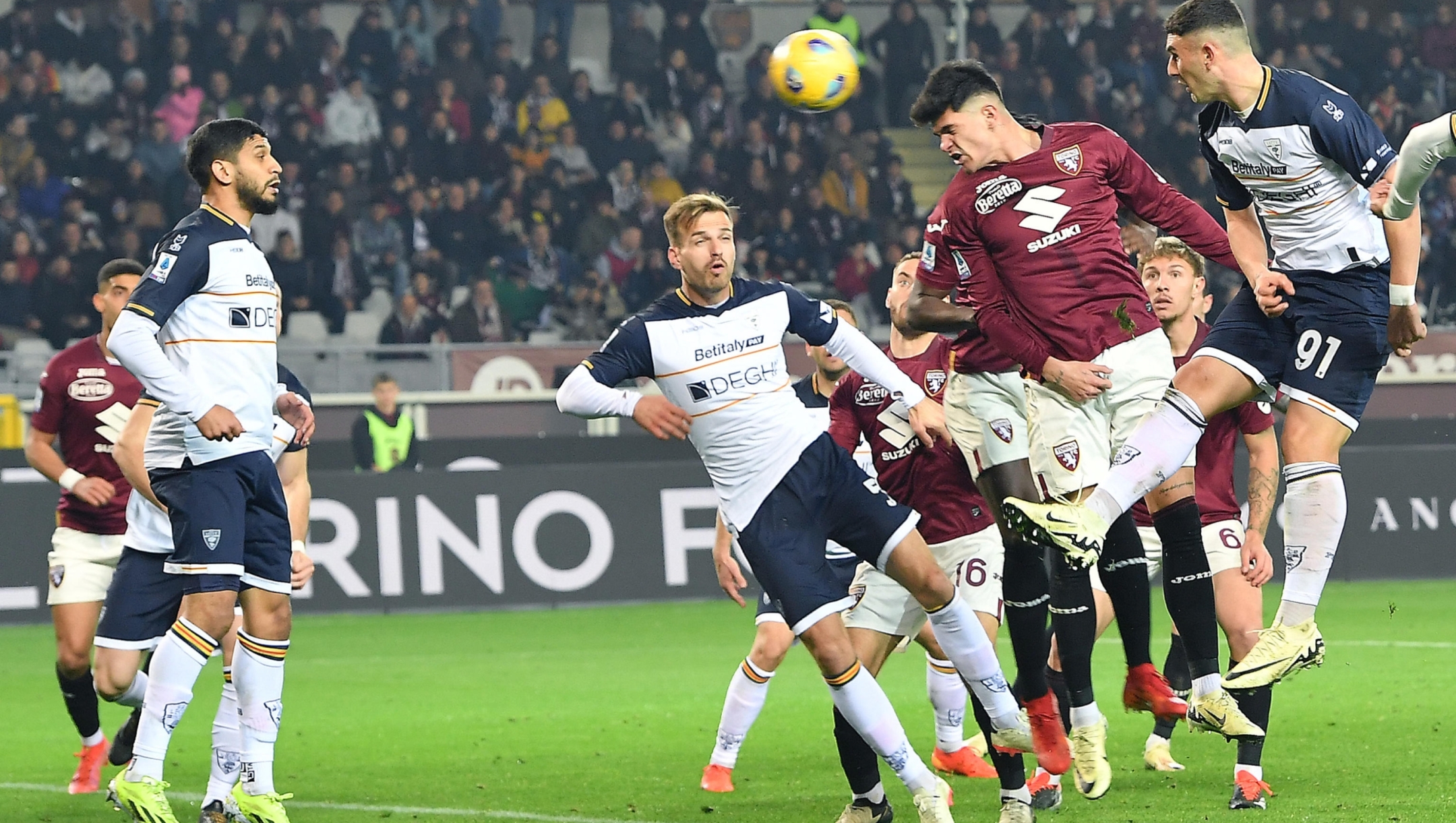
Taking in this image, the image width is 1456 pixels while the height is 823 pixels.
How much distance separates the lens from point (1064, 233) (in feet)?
20.3

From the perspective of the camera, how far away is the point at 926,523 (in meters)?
7.05

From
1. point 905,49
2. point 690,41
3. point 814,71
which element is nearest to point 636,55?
point 690,41

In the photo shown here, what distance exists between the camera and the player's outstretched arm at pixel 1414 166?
504 centimetres

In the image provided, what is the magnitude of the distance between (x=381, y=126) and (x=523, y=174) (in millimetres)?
1757

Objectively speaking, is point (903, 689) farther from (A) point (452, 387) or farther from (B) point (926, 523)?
(A) point (452, 387)

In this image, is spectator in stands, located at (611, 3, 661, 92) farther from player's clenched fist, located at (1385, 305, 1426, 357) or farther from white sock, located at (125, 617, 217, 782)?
player's clenched fist, located at (1385, 305, 1426, 357)

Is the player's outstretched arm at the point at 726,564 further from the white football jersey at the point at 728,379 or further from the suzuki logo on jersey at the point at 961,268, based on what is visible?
the suzuki logo on jersey at the point at 961,268

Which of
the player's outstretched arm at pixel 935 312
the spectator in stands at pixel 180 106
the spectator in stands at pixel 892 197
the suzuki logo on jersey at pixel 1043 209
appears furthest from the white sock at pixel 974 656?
the spectator in stands at pixel 180 106

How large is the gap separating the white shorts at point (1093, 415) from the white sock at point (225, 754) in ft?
9.53

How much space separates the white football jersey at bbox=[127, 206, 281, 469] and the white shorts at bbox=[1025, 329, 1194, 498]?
2689mm

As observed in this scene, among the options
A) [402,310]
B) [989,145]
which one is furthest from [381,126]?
[989,145]

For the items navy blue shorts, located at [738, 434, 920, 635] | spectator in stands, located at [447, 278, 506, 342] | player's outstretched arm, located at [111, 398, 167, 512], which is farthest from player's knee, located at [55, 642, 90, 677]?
spectator in stands, located at [447, 278, 506, 342]

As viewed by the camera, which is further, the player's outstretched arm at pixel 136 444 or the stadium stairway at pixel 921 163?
the stadium stairway at pixel 921 163

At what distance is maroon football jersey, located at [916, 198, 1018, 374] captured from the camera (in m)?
6.38
